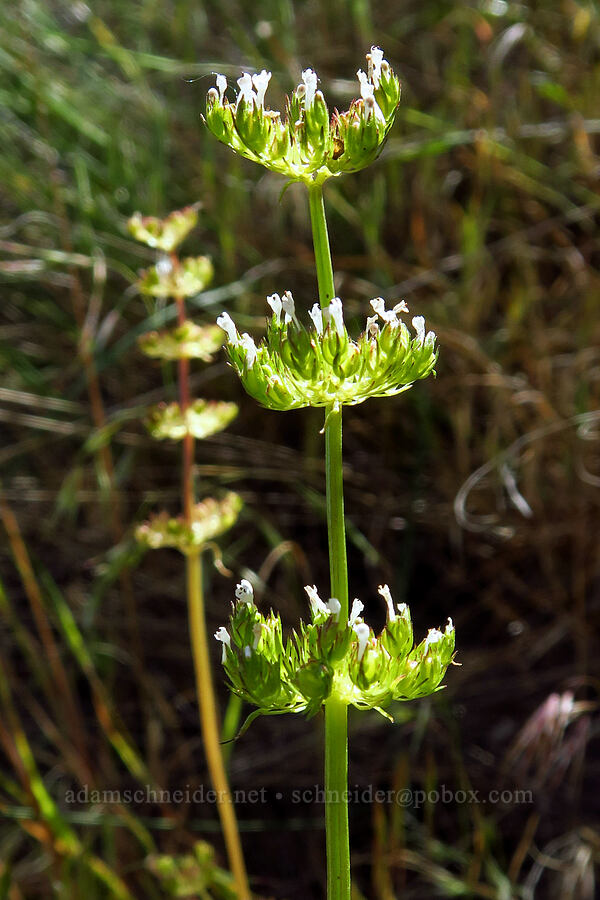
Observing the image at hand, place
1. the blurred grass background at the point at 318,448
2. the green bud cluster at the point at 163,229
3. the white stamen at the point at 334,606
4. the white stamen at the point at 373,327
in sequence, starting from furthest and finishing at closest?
1. the blurred grass background at the point at 318,448
2. the green bud cluster at the point at 163,229
3. the white stamen at the point at 373,327
4. the white stamen at the point at 334,606

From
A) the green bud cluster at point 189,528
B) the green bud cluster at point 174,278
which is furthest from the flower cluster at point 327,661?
the green bud cluster at point 174,278

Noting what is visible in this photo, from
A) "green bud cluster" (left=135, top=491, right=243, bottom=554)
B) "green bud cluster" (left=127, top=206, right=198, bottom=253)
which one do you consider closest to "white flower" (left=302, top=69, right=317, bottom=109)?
"green bud cluster" (left=127, top=206, right=198, bottom=253)

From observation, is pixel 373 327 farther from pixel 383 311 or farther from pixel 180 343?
pixel 180 343

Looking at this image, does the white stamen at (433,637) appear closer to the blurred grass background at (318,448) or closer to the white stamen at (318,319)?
the white stamen at (318,319)

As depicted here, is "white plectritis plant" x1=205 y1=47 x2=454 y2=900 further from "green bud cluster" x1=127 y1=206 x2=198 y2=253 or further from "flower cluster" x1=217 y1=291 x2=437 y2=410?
"green bud cluster" x1=127 y1=206 x2=198 y2=253

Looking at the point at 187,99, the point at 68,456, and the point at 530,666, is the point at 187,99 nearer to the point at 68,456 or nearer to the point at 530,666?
the point at 68,456

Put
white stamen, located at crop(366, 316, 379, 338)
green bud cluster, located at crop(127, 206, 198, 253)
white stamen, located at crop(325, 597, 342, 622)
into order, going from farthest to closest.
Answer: green bud cluster, located at crop(127, 206, 198, 253)
white stamen, located at crop(366, 316, 379, 338)
white stamen, located at crop(325, 597, 342, 622)

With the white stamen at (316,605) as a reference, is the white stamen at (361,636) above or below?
below
